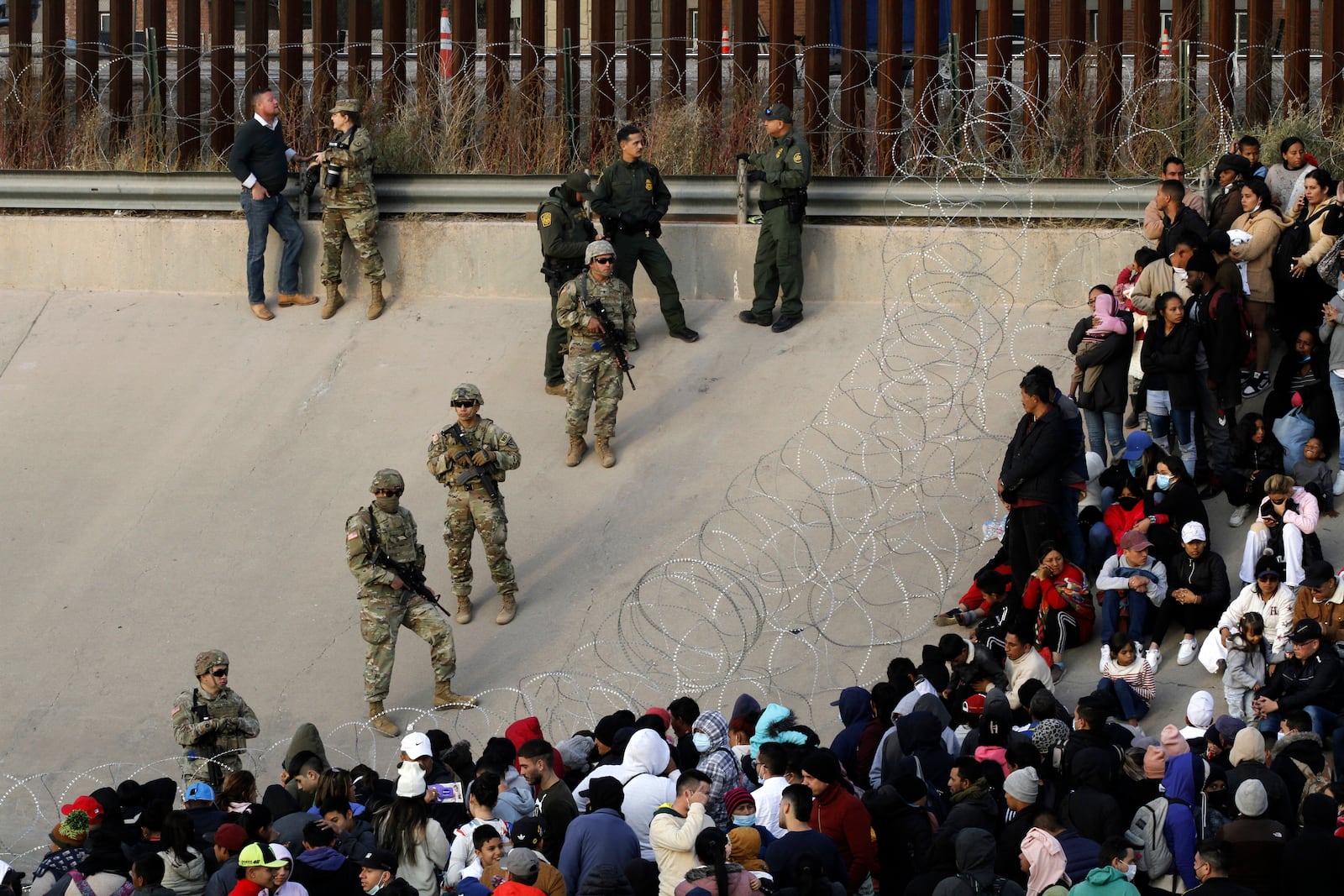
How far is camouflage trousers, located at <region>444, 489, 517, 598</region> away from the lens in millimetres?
10938

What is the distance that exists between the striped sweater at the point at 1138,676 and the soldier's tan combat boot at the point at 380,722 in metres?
3.77

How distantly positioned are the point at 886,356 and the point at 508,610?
3.43 meters

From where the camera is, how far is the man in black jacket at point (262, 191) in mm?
13602

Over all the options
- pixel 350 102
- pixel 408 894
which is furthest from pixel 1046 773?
pixel 350 102

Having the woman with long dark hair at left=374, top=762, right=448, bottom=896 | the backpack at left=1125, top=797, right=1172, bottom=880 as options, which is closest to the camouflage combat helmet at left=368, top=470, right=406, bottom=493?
the woman with long dark hair at left=374, top=762, right=448, bottom=896

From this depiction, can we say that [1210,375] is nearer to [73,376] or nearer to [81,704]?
[81,704]

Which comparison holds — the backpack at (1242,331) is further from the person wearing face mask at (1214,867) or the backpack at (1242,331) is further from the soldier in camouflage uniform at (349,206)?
the soldier in camouflage uniform at (349,206)

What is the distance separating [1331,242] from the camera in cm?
1147

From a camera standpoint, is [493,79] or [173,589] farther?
[493,79]

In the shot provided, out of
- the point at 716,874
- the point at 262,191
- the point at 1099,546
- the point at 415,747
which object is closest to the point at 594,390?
the point at 262,191

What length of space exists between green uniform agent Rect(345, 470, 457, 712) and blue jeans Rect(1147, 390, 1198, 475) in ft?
14.1

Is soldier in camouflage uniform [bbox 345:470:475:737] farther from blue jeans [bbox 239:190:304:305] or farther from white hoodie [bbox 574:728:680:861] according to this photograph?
blue jeans [bbox 239:190:304:305]

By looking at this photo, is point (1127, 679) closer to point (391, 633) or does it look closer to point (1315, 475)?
point (1315, 475)

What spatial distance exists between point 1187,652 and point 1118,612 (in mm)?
418
